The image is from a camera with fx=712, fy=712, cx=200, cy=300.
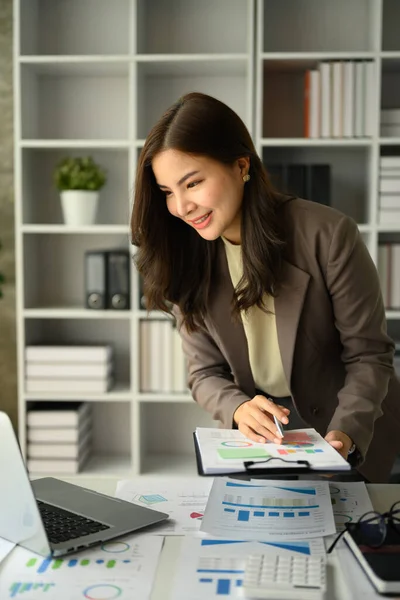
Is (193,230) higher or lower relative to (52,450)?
higher

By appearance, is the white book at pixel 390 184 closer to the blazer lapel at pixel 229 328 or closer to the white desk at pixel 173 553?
the blazer lapel at pixel 229 328

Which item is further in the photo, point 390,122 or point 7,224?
point 7,224

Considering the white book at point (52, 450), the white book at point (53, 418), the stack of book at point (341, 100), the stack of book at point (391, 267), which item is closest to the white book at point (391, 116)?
the stack of book at point (341, 100)

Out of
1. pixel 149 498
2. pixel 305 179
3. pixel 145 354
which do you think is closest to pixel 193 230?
pixel 149 498

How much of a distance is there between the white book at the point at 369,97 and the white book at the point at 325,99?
0.15m

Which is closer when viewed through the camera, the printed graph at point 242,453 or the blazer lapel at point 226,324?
the printed graph at point 242,453

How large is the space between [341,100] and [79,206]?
1.18 metres

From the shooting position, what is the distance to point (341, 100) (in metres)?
2.91

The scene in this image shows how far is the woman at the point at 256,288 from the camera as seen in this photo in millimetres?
1503

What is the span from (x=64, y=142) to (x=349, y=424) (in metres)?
1.99

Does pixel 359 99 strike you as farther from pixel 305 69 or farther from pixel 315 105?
pixel 305 69

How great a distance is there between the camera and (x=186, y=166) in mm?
1485

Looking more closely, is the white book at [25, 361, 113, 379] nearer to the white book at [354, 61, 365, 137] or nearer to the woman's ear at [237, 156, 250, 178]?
the white book at [354, 61, 365, 137]

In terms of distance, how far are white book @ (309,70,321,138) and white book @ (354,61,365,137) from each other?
149 millimetres
